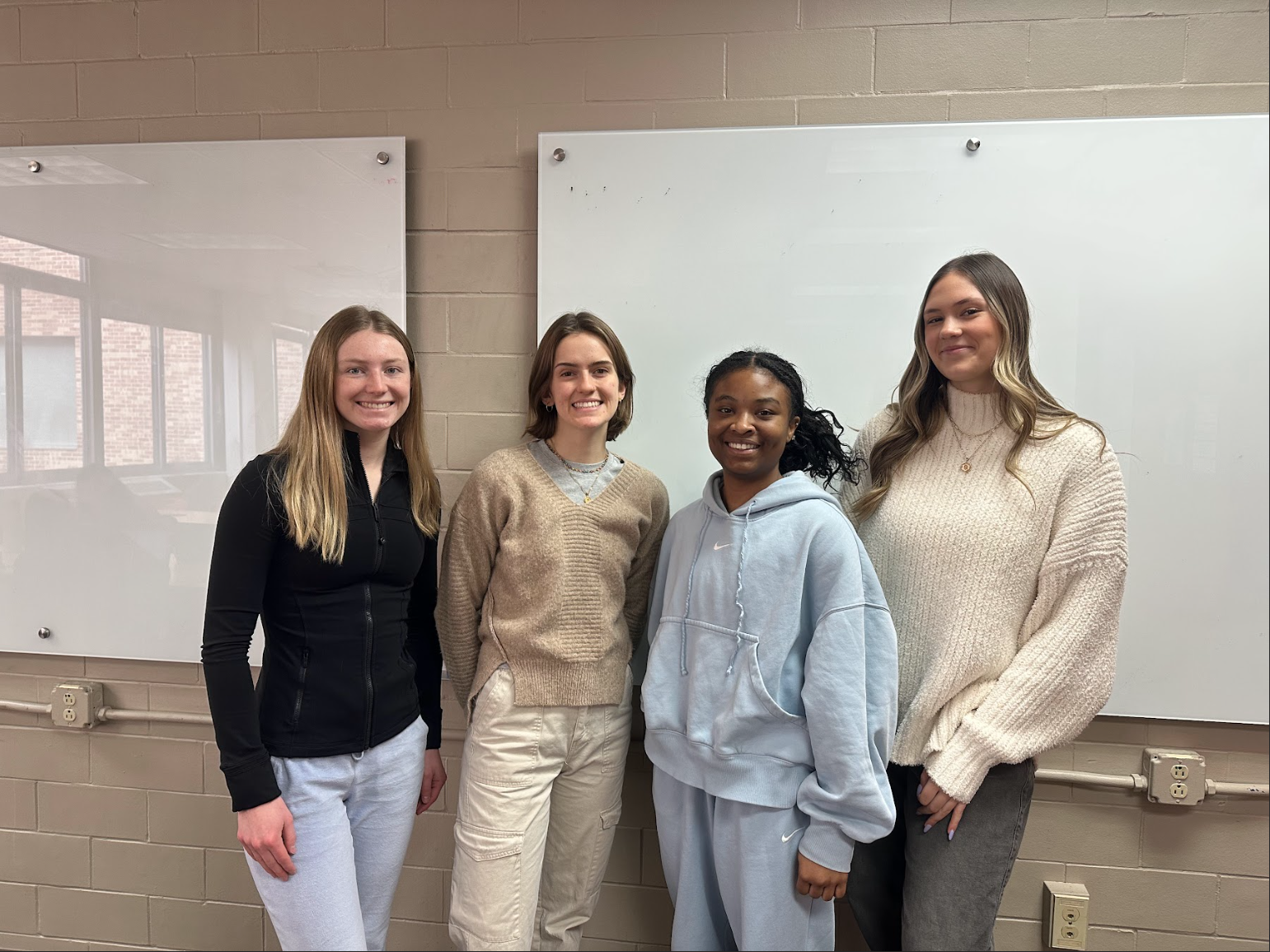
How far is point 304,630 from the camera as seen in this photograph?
1326 mm

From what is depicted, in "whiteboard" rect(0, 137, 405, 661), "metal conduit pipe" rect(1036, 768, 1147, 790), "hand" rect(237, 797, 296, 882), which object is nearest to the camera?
"hand" rect(237, 797, 296, 882)

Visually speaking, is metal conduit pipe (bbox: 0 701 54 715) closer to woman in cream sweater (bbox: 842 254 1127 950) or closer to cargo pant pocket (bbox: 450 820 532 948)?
cargo pant pocket (bbox: 450 820 532 948)

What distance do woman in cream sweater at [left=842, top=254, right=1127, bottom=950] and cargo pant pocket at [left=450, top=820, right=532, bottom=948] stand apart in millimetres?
735

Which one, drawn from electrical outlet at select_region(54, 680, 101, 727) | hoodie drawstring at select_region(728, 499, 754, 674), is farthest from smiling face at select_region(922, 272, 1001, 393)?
electrical outlet at select_region(54, 680, 101, 727)

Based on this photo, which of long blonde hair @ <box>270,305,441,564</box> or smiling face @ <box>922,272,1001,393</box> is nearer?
long blonde hair @ <box>270,305,441,564</box>

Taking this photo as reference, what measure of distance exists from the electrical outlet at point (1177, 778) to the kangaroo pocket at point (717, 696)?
0.94 meters

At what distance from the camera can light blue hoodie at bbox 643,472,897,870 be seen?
4.26 feet

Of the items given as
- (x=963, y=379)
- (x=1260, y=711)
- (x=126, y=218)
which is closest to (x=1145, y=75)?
(x=963, y=379)

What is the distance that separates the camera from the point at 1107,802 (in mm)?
1735

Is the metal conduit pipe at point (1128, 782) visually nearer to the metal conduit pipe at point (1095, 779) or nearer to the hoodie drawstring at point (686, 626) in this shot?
the metal conduit pipe at point (1095, 779)

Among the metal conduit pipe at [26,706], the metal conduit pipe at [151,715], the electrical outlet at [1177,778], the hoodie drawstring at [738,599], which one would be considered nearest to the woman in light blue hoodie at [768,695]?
the hoodie drawstring at [738,599]

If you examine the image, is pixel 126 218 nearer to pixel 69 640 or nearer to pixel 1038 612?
pixel 69 640

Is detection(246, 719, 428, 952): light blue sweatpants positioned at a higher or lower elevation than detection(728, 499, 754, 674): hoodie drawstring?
lower

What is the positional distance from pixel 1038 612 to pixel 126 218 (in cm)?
224
